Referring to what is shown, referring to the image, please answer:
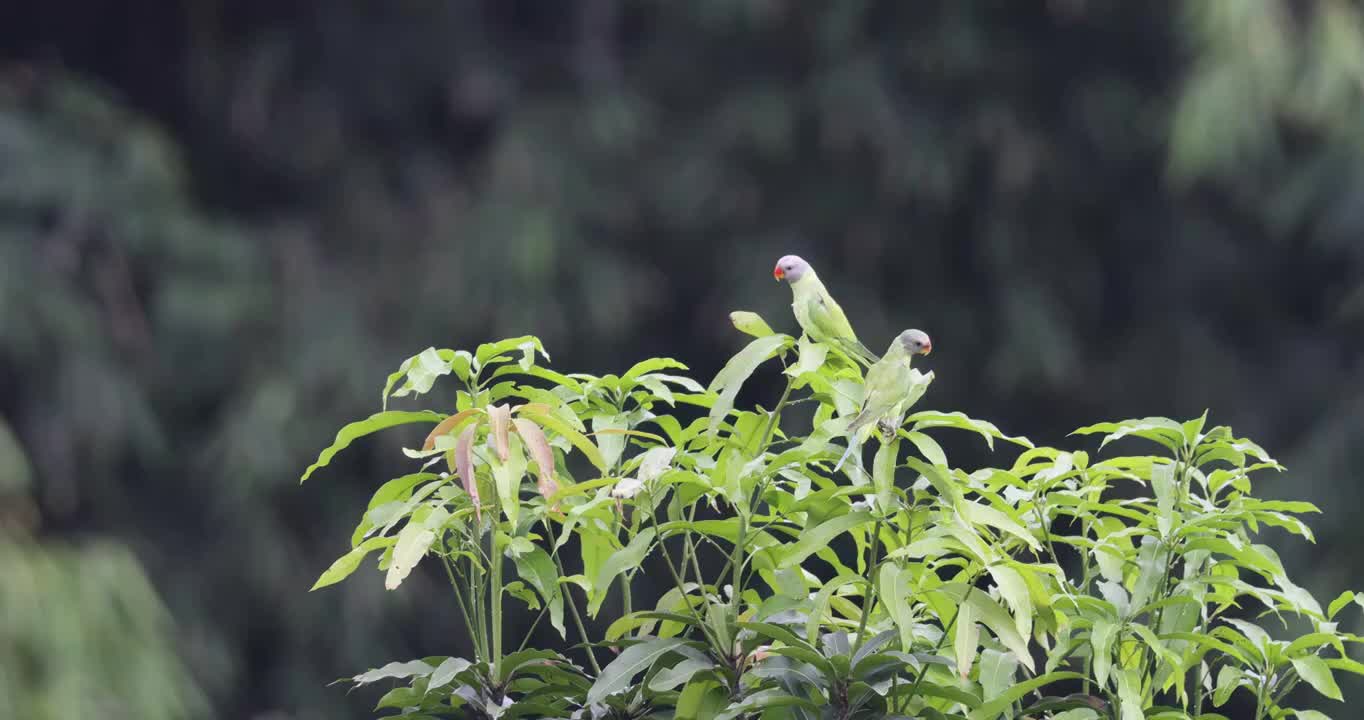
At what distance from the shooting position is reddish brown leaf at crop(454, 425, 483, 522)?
75 cm

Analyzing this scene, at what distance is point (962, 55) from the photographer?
3.84 metres

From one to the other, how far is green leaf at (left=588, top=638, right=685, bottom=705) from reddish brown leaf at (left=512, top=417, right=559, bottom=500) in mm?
97

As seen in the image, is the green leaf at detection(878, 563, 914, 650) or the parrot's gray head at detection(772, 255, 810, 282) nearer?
the green leaf at detection(878, 563, 914, 650)

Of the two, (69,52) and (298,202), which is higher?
(69,52)

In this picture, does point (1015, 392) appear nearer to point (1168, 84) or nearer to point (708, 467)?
point (1168, 84)

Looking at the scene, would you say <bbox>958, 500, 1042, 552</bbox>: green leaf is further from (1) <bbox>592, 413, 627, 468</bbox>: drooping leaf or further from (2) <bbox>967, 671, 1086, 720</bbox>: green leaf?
(1) <bbox>592, 413, 627, 468</bbox>: drooping leaf

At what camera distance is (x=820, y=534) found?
0.75 meters

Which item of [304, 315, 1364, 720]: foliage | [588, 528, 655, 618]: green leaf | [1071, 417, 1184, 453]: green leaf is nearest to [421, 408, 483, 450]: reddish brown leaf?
[304, 315, 1364, 720]: foliage

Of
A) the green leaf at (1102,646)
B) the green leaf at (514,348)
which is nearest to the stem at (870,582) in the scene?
the green leaf at (1102,646)

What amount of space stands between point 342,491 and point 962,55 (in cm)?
206

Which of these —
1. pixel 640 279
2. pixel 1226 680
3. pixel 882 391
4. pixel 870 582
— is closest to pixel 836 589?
pixel 870 582

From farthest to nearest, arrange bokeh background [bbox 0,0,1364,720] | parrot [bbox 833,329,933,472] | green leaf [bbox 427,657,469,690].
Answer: bokeh background [bbox 0,0,1364,720] < green leaf [bbox 427,657,469,690] < parrot [bbox 833,329,933,472]

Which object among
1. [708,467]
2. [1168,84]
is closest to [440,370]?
[708,467]

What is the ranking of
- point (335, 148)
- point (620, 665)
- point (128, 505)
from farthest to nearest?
point (335, 148), point (128, 505), point (620, 665)
